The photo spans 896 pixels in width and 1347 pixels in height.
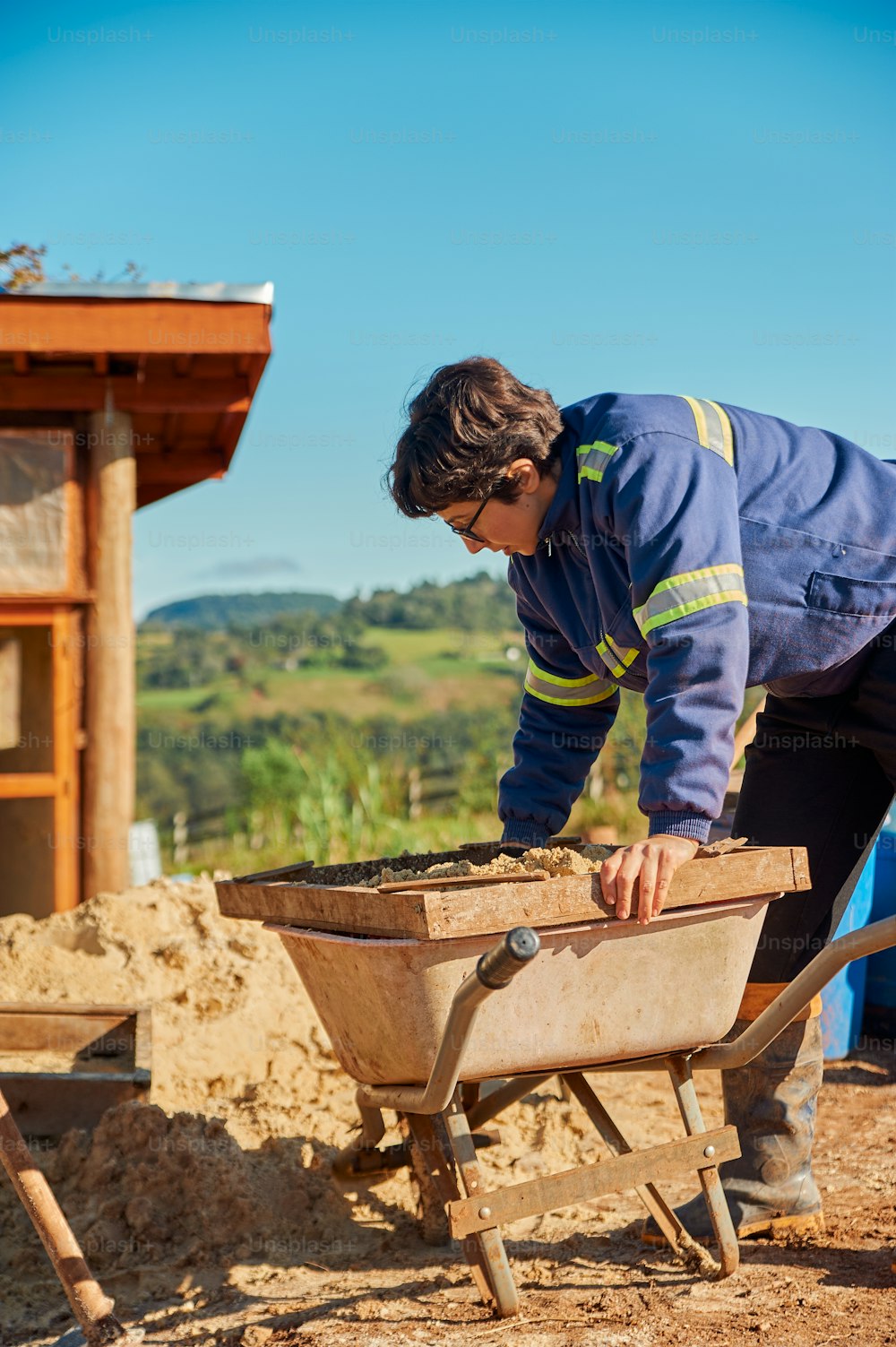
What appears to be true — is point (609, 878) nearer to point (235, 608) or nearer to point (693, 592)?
point (693, 592)

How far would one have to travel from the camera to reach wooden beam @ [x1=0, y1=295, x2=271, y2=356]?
5.28m

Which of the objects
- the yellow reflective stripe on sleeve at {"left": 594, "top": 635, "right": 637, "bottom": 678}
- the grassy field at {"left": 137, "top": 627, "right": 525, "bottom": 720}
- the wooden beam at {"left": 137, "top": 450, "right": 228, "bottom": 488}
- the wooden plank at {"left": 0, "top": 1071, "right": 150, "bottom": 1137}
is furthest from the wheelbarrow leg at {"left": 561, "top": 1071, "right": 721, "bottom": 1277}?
the grassy field at {"left": 137, "top": 627, "right": 525, "bottom": 720}

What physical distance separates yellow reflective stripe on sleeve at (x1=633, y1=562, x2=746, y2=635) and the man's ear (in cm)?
39

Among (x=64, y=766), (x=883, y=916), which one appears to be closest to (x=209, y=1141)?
(x=883, y=916)

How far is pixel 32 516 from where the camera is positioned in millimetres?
5598

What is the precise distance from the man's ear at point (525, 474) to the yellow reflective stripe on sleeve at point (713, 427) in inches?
12.8

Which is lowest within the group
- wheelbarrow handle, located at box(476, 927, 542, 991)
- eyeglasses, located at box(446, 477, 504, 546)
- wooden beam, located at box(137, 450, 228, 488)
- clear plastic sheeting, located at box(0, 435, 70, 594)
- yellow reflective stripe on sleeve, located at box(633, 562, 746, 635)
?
wheelbarrow handle, located at box(476, 927, 542, 991)

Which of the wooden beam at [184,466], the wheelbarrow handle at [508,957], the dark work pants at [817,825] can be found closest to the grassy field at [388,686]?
the wooden beam at [184,466]

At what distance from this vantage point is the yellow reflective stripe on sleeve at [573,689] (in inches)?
114

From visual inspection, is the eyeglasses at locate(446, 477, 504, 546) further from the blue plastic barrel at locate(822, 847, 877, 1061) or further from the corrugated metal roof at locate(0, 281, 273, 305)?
the corrugated metal roof at locate(0, 281, 273, 305)

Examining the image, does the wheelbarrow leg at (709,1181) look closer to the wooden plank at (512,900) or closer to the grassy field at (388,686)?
the wooden plank at (512,900)

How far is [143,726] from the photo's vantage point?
41531 mm

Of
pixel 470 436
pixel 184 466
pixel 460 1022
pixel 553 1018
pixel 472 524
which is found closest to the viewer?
pixel 460 1022

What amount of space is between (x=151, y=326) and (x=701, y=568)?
386cm
